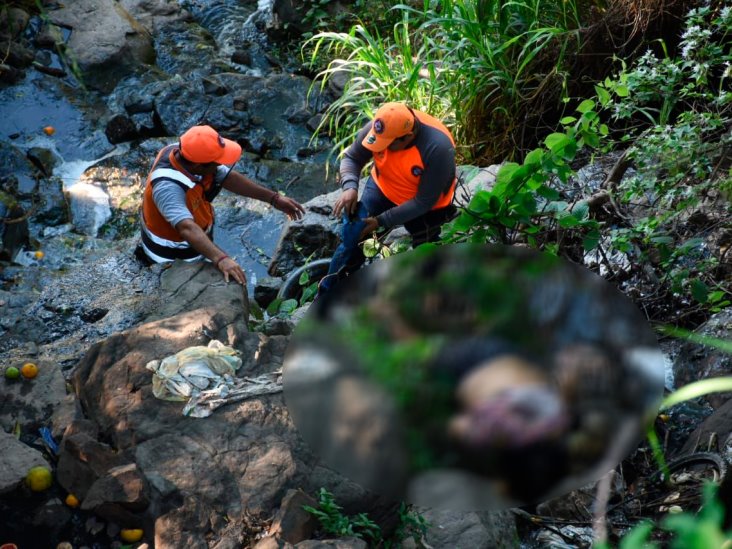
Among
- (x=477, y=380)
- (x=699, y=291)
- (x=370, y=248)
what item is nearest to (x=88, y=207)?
(x=370, y=248)

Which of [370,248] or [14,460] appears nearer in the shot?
[14,460]

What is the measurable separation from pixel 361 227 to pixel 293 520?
2259 mm

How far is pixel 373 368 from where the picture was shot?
1340mm

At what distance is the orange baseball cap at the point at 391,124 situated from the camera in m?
4.14

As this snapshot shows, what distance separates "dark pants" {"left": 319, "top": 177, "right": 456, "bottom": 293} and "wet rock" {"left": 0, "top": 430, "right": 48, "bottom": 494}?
2.03 meters

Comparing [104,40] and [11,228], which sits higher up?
[104,40]

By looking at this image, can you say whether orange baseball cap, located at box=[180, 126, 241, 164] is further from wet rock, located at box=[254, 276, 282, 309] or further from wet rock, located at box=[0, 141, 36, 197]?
wet rock, located at box=[0, 141, 36, 197]

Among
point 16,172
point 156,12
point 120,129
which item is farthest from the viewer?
point 156,12

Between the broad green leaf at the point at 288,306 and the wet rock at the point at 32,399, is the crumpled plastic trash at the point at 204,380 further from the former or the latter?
the broad green leaf at the point at 288,306

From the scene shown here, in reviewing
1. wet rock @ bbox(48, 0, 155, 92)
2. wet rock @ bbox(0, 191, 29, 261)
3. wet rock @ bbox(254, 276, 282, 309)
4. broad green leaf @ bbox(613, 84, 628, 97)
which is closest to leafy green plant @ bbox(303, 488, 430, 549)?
broad green leaf @ bbox(613, 84, 628, 97)

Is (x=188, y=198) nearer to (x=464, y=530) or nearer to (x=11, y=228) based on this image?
(x=464, y=530)

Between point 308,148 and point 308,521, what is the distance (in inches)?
221

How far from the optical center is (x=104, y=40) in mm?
8586

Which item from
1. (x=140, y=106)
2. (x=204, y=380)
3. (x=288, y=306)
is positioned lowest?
(x=140, y=106)
